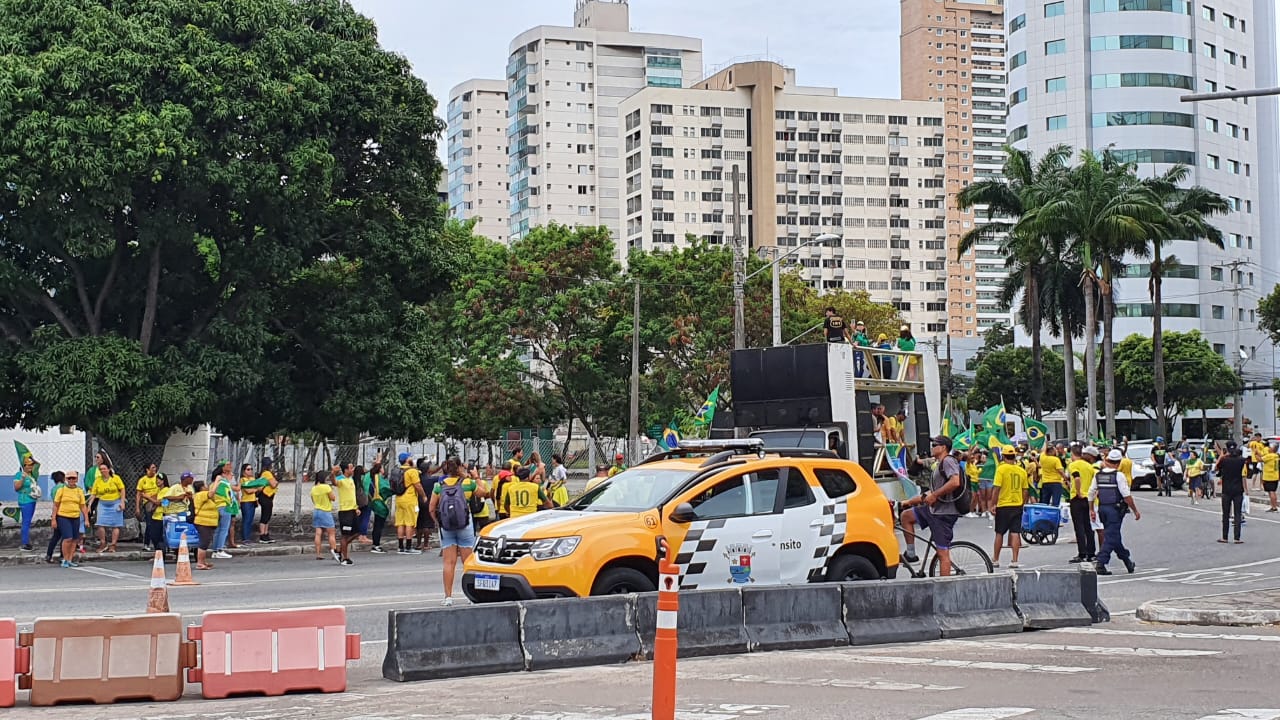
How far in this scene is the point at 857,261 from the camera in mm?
146625

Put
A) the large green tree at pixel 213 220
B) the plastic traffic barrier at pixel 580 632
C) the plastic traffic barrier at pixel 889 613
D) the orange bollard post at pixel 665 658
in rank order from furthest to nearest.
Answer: the large green tree at pixel 213 220 < the plastic traffic barrier at pixel 889 613 < the plastic traffic barrier at pixel 580 632 < the orange bollard post at pixel 665 658

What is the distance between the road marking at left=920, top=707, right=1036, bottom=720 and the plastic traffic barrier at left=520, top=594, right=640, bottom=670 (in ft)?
11.2

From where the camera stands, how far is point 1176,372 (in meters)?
92.6

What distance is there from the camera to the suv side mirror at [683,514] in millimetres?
13086

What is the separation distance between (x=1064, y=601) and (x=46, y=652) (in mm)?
9475

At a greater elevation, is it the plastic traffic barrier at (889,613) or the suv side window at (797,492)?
the suv side window at (797,492)

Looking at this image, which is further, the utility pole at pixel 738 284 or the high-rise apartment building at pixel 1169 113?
the high-rise apartment building at pixel 1169 113

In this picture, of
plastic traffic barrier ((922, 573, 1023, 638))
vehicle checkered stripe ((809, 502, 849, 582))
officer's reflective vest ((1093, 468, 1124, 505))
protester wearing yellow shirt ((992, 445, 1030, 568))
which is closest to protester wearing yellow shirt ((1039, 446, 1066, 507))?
officer's reflective vest ((1093, 468, 1124, 505))

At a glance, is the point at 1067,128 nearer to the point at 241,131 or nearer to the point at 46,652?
the point at 241,131

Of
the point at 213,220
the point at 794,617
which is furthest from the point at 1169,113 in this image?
the point at 794,617

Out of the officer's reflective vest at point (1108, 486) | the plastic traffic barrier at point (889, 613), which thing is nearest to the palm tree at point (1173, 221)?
the officer's reflective vest at point (1108, 486)

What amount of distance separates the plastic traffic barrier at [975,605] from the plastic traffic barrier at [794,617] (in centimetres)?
113

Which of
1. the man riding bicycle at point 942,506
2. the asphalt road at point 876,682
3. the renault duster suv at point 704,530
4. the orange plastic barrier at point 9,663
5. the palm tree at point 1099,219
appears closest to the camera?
the asphalt road at point 876,682

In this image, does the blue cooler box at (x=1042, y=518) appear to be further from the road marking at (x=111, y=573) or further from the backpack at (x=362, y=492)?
the road marking at (x=111, y=573)
